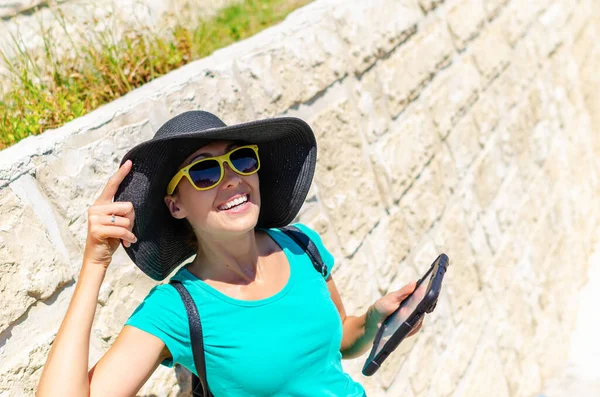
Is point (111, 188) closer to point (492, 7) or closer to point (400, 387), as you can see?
point (400, 387)

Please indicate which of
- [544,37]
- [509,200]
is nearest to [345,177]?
[509,200]

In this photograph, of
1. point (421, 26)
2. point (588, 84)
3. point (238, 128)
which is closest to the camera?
point (238, 128)

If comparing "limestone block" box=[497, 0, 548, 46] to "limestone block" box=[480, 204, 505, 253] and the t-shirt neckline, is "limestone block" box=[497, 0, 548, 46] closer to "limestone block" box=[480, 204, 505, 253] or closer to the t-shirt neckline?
"limestone block" box=[480, 204, 505, 253]

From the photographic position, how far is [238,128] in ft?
5.90

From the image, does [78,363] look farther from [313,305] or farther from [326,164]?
[326,164]

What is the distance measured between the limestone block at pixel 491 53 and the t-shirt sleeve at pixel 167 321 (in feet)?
9.92

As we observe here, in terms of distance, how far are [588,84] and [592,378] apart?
2.70 meters

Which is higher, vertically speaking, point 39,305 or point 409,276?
point 39,305

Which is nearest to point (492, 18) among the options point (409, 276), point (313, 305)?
point (409, 276)

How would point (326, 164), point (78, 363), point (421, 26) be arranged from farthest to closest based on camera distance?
1. point (421, 26)
2. point (326, 164)
3. point (78, 363)

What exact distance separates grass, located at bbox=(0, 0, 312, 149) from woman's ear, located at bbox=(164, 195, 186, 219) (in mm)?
652

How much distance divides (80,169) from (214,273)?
48 cm

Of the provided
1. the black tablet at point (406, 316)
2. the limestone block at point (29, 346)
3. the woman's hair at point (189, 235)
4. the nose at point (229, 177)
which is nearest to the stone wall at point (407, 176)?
the limestone block at point (29, 346)

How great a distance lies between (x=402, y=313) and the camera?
2.13m
